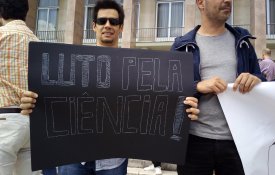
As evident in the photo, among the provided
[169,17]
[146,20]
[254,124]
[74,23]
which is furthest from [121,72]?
[169,17]

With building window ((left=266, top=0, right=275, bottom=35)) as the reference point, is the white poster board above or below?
below

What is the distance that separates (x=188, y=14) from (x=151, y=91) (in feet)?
48.5

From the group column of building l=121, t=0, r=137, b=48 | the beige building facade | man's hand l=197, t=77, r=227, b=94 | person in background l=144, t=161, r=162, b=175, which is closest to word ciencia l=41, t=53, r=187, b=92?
man's hand l=197, t=77, r=227, b=94

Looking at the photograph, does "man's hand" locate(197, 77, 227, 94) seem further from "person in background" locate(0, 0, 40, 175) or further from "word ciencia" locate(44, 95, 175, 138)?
"person in background" locate(0, 0, 40, 175)

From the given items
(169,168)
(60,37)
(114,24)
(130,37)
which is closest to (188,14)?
(130,37)

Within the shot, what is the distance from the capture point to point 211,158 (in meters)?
2.41

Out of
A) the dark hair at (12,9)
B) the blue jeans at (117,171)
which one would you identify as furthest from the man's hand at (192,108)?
the dark hair at (12,9)

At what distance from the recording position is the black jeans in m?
2.39

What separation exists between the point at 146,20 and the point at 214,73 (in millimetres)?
19370

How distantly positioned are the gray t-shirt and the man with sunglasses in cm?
A: 17

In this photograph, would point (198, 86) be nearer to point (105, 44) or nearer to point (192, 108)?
point (192, 108)

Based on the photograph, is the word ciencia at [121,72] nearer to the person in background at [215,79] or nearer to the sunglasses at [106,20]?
the person in background at [215,79]

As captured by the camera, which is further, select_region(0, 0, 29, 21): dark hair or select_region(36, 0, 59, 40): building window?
select_region(36, 0, 59, 40): building window

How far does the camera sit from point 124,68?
2387 millimetres
